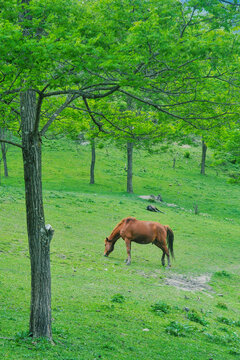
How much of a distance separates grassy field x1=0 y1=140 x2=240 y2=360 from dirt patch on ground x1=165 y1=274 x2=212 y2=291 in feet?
0.16

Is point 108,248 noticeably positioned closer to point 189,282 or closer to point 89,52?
point 189,282

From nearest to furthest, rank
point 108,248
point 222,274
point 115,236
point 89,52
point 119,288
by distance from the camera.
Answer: point 89,52
point 119,288
point 222,274
point 108,248
point 115,236

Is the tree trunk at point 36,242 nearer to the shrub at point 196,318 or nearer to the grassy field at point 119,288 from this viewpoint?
the grassy field at point 119,288

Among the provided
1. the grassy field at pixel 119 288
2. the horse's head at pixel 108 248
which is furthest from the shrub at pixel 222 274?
the horse's head at pixel 108 248

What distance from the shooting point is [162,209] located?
1328 inches

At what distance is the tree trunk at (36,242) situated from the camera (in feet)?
24.0

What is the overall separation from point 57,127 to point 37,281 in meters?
11.6

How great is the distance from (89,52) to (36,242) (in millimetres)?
3754

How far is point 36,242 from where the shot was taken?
24.4 feet

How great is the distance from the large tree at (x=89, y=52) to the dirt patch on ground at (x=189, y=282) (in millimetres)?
8118

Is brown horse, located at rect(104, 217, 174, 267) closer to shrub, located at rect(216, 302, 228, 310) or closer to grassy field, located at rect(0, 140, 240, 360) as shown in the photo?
grassy field, located at rect(0, 140, 240, 360)

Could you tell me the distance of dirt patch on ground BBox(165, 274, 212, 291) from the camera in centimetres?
1452

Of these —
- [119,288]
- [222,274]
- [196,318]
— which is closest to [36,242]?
[196,318]

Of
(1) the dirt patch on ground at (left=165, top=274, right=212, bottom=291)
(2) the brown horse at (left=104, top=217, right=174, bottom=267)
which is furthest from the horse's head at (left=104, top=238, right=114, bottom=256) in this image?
(1) the dirt patch on ground at (left=165, top=274, right=212, bottom=291)
